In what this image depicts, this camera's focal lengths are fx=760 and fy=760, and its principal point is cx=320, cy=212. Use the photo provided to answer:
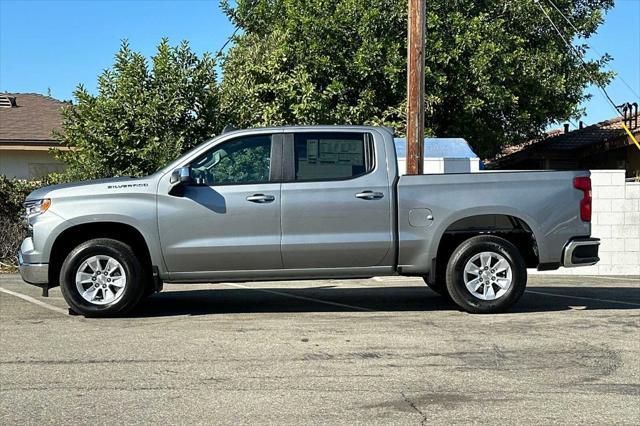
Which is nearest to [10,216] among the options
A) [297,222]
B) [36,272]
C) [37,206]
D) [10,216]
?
[10,216]

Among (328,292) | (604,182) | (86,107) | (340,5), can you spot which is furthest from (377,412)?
(340,5)

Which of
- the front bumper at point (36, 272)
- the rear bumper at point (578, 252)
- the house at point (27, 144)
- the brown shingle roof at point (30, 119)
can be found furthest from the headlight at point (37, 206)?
the house at point (27, 144)

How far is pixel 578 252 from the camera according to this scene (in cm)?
845

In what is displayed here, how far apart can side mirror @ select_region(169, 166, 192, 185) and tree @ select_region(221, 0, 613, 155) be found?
8.26 metres

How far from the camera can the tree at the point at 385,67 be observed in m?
17.6

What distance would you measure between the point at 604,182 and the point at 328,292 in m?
6.93

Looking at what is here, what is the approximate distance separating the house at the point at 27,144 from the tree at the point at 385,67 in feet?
19.7

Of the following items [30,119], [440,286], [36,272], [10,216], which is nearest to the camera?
[36,272]

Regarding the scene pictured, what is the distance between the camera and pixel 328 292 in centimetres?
1067

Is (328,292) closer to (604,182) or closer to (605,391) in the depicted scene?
(605,391)

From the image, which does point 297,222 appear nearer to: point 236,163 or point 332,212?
point 332,212

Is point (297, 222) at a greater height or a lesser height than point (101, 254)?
greater

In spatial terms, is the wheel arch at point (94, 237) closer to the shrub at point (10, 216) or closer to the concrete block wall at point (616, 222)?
the shrub at point (10, 216)

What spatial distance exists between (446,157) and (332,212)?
23.6 ft
